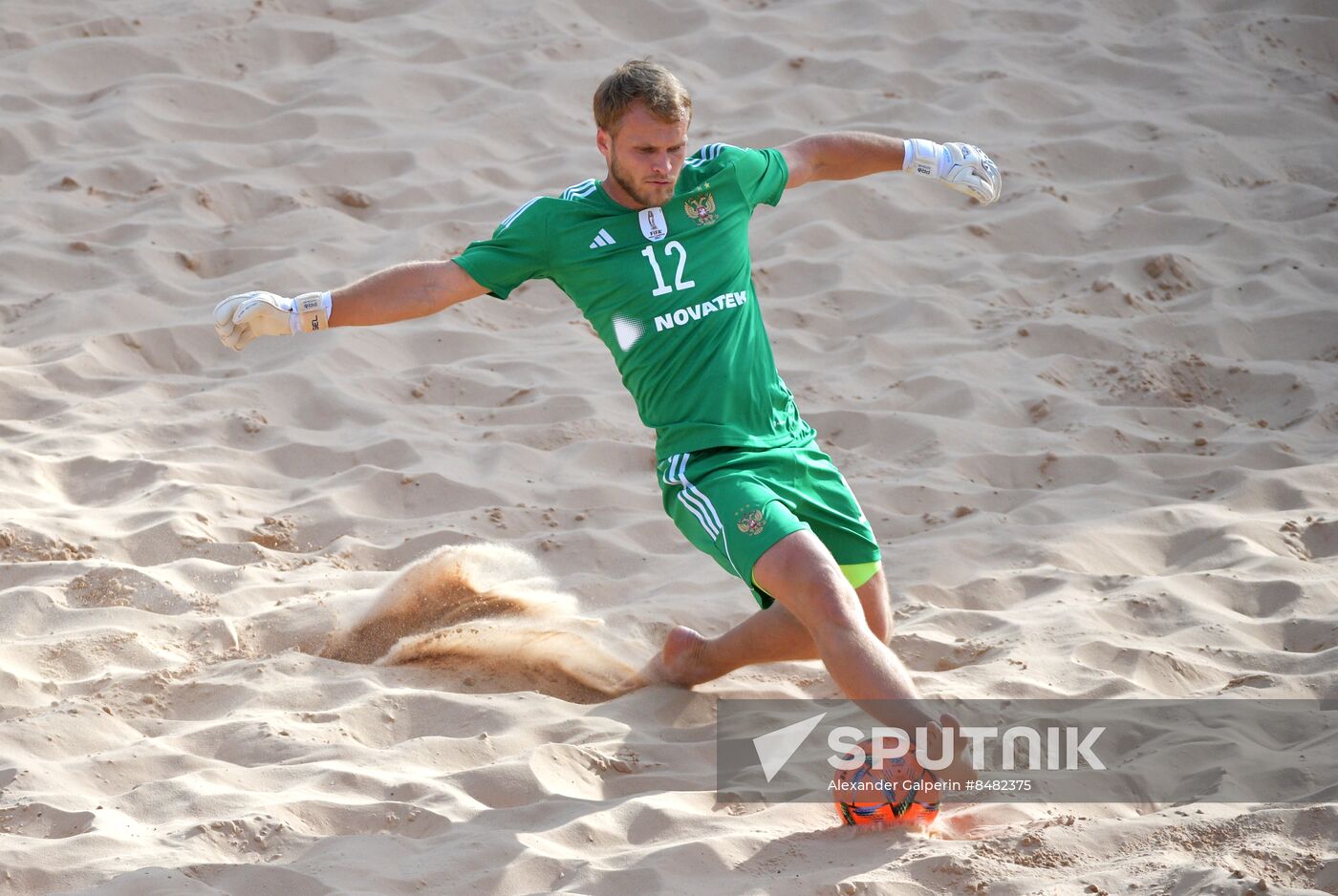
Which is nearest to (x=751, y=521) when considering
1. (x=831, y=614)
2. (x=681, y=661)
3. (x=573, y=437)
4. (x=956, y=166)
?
(x=831, y=614)

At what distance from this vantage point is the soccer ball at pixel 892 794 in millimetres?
3064

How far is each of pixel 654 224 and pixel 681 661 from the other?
1135mm

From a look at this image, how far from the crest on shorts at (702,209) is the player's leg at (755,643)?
1000 millimetres

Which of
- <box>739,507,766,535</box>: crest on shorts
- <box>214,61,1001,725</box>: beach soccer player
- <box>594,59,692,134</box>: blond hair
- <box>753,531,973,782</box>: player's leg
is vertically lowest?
<box>753,531,973,782</box>: player's leg

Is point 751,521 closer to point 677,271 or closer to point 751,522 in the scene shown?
point 751,522

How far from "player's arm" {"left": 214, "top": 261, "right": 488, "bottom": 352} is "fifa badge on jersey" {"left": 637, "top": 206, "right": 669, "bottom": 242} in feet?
1.46

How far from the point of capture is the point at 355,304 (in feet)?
11.7

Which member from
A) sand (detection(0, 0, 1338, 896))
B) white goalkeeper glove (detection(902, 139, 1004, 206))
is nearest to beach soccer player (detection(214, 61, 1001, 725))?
sand (detection(0, 0, 1338, 896))

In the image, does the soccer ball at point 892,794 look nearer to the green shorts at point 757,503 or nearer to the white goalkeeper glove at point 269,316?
the green shorts at point 757,503

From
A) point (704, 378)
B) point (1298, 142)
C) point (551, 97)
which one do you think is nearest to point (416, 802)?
point (704, 378)

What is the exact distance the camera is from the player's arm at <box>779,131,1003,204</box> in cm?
408

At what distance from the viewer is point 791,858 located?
9.88 ft

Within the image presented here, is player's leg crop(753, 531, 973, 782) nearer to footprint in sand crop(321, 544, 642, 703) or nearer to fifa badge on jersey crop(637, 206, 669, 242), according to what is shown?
footprint in sand crop(321, 544, 642, 703)

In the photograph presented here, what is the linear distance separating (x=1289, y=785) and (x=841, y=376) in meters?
2.55
